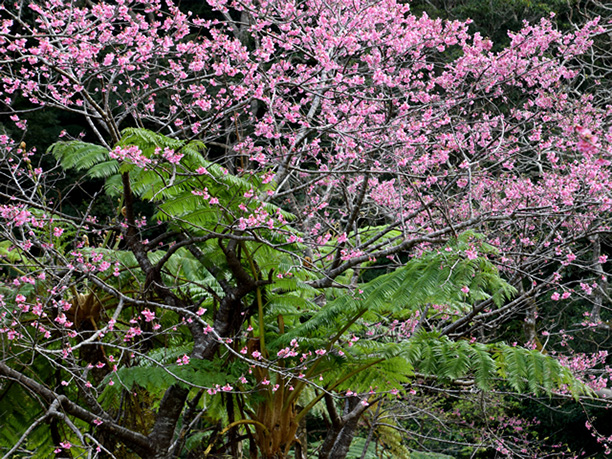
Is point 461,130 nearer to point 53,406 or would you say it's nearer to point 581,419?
point 53,406

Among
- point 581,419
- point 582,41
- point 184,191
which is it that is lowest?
point 581,419

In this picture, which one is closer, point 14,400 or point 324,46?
point 14,400

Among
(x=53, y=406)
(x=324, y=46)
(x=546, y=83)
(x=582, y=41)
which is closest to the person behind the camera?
(x=53, y=406)

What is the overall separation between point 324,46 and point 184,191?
6.90 ft

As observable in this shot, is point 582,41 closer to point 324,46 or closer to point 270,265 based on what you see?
point 324,46

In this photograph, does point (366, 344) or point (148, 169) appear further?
point (366, 344)

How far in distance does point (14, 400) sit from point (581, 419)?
964 centimetres

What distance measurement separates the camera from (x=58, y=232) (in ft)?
14.4

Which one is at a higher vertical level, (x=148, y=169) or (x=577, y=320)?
(x=148, y=169)

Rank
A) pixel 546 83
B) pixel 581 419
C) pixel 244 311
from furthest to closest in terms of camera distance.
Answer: pixel 581 419 → pixel 546 83 → pixel 244 311

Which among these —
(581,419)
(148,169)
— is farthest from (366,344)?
(581,419)

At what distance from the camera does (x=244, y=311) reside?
4.71 meters

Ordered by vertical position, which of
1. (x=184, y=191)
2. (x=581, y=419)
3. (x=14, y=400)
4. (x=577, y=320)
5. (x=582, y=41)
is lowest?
(x=581, y=419)

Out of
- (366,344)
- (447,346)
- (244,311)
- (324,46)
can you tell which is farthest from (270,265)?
(324,46)
